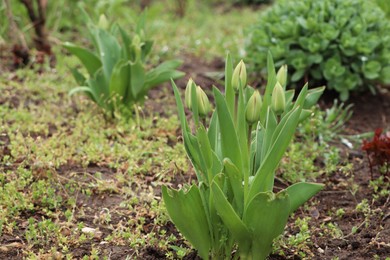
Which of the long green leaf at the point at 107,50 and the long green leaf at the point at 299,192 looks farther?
the long green leaf at the point at 107,50

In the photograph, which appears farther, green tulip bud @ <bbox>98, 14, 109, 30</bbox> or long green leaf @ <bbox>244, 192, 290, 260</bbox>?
green tulip bud @ <bbox>98, 14, 109, 30</bbox>

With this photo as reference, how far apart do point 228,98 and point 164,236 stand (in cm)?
70

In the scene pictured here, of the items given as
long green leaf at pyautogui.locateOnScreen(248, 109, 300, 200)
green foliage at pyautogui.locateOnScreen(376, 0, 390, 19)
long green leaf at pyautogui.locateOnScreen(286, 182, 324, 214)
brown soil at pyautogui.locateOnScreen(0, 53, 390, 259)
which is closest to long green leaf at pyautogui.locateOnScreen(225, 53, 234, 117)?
long green leaf at pyautogui.locateOnScreen(248, 109, 300, 200)

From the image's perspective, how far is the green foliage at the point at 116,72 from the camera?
3.85m

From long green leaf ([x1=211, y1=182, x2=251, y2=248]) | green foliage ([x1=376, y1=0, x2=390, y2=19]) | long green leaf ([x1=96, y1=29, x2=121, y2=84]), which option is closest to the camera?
long green leaf ([x1=211, y1=182, x2=251, y2=248])

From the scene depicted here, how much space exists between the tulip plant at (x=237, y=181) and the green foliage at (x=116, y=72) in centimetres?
139

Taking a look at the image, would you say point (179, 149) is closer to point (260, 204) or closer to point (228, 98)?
point (228, 98)

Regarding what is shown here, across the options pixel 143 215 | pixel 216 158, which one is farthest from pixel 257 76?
pixel 216 158

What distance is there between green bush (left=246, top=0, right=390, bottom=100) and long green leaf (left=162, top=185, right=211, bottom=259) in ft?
6.71

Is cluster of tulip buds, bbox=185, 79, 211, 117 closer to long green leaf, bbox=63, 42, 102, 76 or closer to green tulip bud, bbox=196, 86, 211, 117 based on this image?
green tulip bud, bbox=196, 86, 211, 117

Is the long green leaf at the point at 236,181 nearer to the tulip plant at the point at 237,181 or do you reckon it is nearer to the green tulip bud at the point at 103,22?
the tulip plant at the point at 237,181

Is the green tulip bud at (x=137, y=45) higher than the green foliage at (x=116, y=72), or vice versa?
the green tulip bud at (x=137, y=45)

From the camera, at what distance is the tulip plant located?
229 centimetres

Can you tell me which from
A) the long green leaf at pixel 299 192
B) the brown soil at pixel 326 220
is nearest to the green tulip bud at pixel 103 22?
→ the brown soil at pixel 326 220
